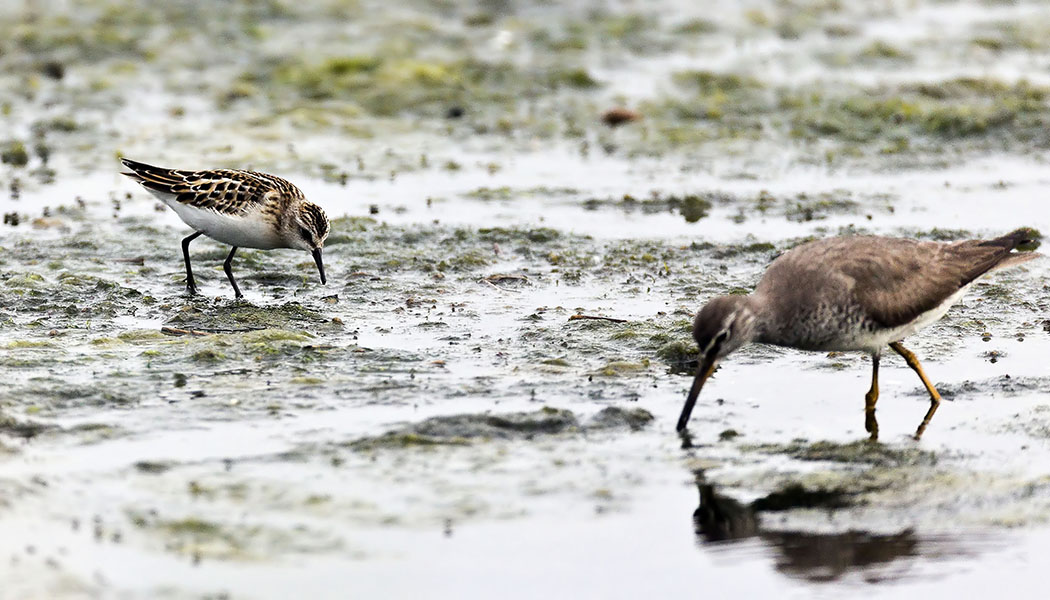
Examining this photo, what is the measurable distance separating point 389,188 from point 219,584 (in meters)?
7.93

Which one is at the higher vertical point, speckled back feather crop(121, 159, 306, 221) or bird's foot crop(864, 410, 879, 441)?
speckled back feather crop(121, 159, 306, 221)

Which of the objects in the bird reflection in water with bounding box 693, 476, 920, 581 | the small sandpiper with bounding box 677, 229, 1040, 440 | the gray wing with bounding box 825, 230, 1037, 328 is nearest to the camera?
the bird reflection in water with bounding box 693, 476, 920, 581

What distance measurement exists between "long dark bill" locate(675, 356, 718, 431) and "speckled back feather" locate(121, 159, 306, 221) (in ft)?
12.9

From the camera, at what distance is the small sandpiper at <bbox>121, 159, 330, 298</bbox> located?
10.5 metres

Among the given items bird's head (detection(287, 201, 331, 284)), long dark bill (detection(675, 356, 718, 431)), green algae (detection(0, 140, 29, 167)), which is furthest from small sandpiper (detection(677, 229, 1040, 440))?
green algae (detection(0, 140, 29, 167))

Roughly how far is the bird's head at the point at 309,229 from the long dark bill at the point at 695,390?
381cm

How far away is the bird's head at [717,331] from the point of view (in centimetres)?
761

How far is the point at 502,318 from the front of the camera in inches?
388

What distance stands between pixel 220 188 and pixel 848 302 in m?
5.06

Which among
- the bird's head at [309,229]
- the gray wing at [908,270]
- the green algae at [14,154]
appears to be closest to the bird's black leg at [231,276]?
the bird's head at [309,229]

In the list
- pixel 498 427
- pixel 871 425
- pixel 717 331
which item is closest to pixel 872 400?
pixel 871 425

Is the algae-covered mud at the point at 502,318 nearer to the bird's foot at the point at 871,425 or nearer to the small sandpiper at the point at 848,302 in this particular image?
the bird's foot at the point at 871,425

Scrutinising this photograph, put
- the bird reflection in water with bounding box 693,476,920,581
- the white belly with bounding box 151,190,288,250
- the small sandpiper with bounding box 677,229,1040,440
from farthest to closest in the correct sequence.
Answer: the white belly with bounding box 151,190,288,250
the small sandpiper with bounding box 677,229,1040,440
the bird reflection in water with bounding box 693,476,920,581

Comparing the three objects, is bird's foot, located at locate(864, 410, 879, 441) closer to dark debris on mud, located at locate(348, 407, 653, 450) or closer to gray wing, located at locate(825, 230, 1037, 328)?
gray wing, located at locate(825, 230, 1037, 328)
